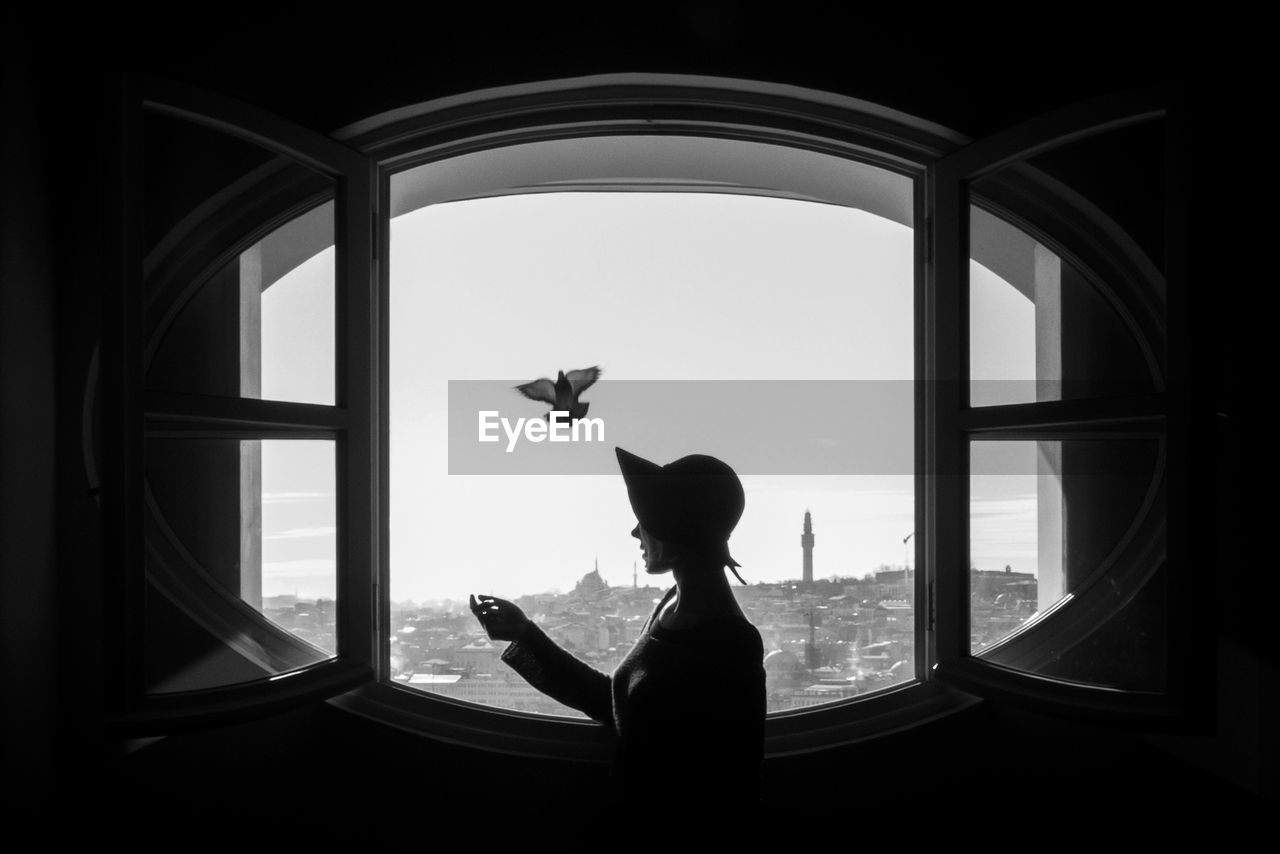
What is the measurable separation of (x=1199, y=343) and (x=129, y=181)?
1.90 metres

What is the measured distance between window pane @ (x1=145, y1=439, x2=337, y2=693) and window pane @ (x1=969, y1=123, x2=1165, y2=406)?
157cm

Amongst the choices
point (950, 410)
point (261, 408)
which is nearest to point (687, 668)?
point (950, 410)

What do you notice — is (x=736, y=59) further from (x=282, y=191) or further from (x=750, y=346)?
(x=282, y=191)

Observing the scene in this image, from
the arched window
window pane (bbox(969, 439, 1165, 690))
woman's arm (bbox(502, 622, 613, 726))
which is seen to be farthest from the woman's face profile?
window pane (bbox(969, 439, 1165, 690))

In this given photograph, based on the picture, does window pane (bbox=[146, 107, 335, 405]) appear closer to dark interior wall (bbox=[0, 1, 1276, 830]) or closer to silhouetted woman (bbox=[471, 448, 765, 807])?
dark interior wall (bbox=[0, 1, 1276, 830])

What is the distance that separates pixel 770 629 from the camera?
83.1 inches

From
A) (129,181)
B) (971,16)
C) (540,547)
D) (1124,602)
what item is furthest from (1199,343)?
(129,181)

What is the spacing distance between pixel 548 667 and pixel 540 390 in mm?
746

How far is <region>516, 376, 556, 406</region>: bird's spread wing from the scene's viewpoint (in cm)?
207

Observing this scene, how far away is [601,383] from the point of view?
226 cm

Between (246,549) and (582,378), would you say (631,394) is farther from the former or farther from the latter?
(246,549)

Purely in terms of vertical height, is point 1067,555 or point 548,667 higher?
point 1067,555

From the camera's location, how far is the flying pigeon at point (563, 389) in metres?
2.07

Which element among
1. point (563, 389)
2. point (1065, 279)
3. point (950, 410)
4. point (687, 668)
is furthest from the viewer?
point (563, 389)
